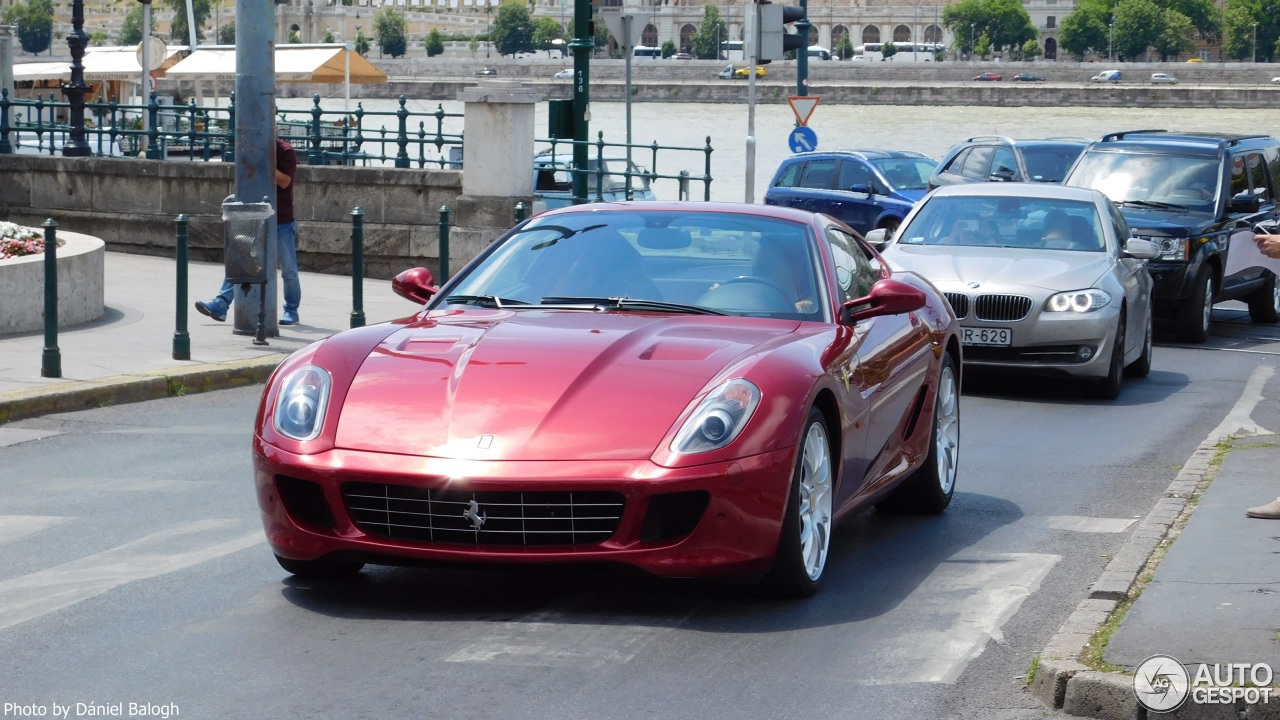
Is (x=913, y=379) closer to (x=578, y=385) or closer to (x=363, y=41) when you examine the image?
(x=578, y=385)

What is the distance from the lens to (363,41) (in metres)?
154

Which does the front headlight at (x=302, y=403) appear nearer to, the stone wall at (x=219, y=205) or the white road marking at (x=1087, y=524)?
the white road marking at (x=1087, y=524)

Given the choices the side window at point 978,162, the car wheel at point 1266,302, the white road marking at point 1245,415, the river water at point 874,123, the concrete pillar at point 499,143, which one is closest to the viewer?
the white road marking at point 1245,415

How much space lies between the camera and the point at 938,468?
24.2 ft

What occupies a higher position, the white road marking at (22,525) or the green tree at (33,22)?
the green tree at (33,22)

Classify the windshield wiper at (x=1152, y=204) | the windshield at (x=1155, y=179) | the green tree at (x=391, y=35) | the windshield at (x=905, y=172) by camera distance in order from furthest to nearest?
the green tree at (x=391, y=35)
the windshield at (x=905, y=172)
the windshield at (x=1155, y=179)
the windshield wiper at (x=1152, y=204)

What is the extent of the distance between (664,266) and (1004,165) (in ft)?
62.2

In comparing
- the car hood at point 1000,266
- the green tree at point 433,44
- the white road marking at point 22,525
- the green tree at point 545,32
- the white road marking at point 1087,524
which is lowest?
the white road marking at point 1087,524

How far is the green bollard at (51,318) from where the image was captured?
10750 millimetres

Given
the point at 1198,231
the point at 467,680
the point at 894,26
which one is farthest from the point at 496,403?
the point at 894,26

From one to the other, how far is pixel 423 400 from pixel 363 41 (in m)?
153

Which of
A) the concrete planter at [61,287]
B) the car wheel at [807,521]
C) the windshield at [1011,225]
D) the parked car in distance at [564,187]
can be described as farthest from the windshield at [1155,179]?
the car wheel at [807,521]

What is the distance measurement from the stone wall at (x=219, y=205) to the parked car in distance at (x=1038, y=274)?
711 centimetres

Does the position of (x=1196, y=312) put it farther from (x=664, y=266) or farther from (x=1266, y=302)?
(x=664, y=266)
